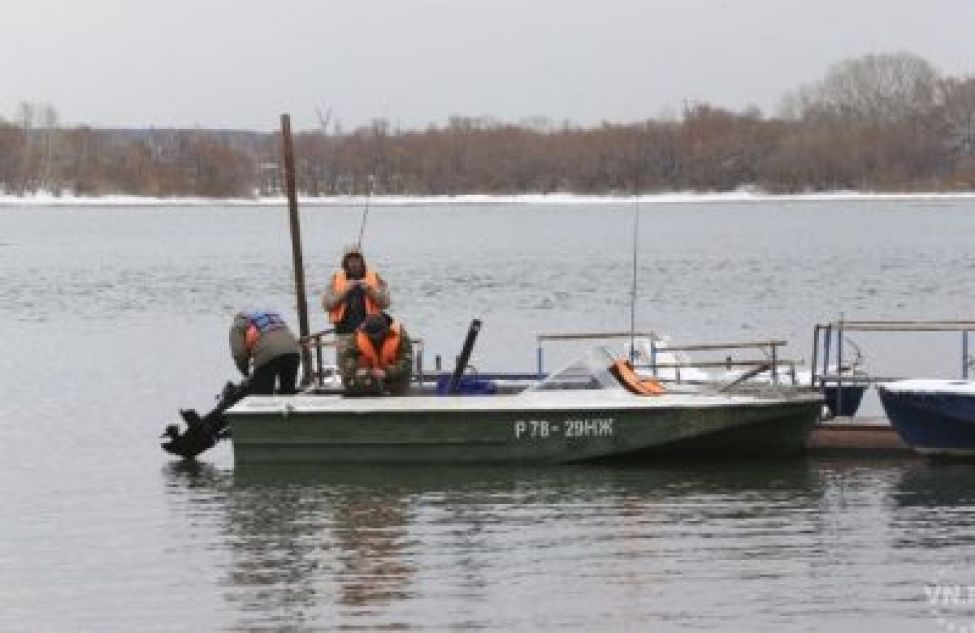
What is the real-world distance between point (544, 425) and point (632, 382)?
0.89 metres

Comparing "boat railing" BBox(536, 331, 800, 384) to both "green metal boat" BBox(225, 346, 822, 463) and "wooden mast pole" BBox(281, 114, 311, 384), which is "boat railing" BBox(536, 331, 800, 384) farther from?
"wooden mast pole" BBox(281, 114, 311, 384)

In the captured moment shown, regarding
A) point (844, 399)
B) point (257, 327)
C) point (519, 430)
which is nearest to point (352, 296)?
point (257, 327)

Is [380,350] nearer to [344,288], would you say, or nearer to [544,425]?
[344,288]

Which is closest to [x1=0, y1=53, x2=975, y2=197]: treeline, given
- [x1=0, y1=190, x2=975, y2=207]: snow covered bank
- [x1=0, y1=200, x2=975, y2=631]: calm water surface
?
[x1=0, y1=190, x2=975, y2=207]: snow covered bank

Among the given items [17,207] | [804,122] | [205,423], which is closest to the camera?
[205,423]

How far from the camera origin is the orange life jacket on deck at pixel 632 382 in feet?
57.8

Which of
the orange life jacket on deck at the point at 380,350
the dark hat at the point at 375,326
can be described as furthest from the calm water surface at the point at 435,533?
the dark hat at the point at 375,326

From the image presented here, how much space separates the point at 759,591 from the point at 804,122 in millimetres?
148213

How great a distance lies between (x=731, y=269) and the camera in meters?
60.1

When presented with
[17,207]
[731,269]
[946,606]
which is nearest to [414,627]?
[946,606]

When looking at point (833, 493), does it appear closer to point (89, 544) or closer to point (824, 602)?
point (824, 602)

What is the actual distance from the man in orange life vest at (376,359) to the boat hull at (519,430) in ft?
0.61

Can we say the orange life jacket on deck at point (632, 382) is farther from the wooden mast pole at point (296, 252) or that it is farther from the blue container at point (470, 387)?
the wooden mast pole at point (296, 252)

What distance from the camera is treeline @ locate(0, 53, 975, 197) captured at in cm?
14588
